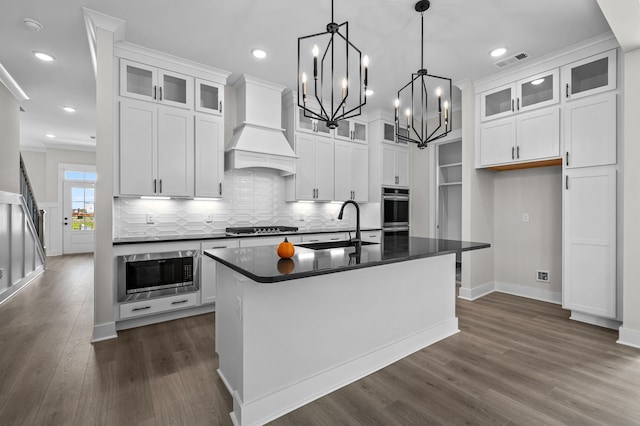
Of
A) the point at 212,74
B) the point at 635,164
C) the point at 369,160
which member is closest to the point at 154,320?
the point at 212,74

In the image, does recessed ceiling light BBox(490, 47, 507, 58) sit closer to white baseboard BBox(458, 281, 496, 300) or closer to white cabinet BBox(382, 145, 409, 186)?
white cabinet BBox(382, 145, 409, 186)

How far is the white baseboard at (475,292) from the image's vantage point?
426 centimetres

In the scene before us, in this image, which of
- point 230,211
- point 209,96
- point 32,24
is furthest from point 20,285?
point 209,96

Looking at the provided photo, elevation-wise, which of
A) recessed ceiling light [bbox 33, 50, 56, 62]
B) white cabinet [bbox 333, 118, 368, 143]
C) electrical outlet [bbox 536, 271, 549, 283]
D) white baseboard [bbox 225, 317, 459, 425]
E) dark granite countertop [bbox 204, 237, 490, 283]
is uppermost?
recessed ceiling light [bbox 33, 50, 56, 62]

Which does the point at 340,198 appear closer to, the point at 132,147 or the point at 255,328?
the point at 132,147

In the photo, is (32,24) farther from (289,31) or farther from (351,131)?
(351,131)

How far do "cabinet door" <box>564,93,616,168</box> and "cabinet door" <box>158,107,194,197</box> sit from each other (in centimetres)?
432

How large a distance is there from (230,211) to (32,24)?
2675mm

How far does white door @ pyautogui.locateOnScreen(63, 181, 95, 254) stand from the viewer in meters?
8.36

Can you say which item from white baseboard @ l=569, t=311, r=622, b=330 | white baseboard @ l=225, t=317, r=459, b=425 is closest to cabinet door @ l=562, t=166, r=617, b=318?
white baseboard @ l=569, t=311, r=622, b=330

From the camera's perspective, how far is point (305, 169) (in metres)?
4.73

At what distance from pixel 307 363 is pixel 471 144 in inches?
147

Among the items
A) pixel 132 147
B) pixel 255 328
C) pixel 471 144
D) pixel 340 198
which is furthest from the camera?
pixel 340 198

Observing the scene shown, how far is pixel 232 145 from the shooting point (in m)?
4.03
